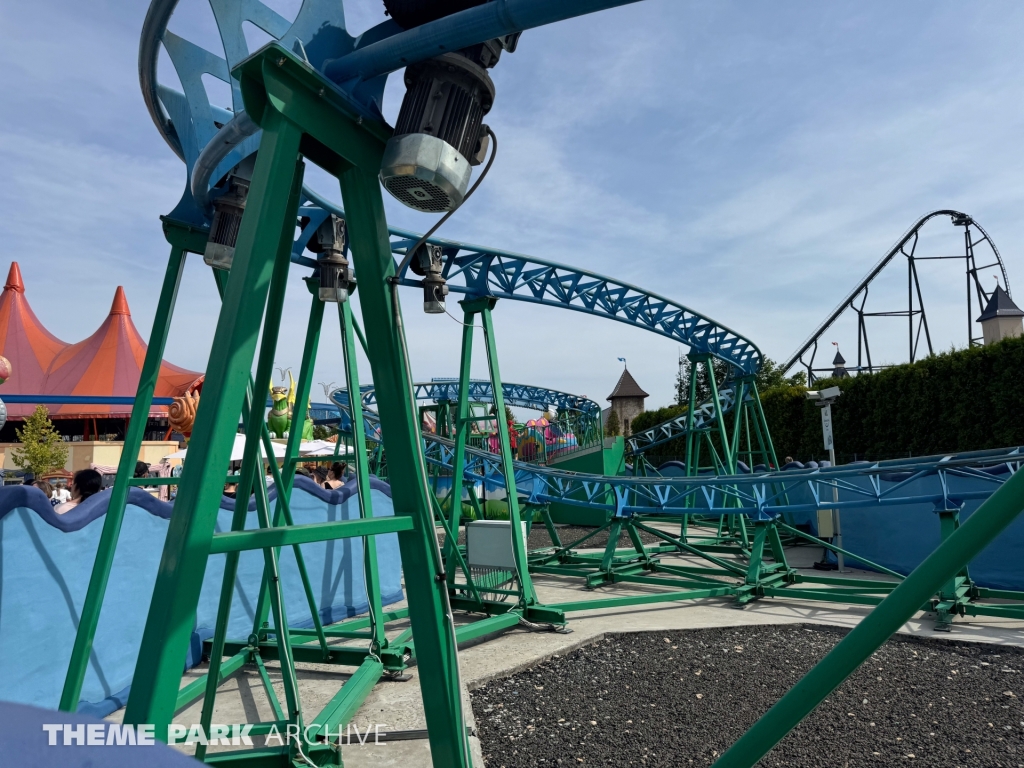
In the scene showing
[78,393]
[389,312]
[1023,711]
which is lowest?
[1023,711]

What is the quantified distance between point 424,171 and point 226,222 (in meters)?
1.67

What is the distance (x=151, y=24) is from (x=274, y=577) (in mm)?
2971

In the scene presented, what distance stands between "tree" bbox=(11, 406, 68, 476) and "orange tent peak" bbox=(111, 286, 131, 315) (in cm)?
1040

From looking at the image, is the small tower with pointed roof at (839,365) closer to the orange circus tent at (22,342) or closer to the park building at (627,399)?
the park building at (627,399)

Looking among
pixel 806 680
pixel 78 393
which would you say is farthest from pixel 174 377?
pixel 806 680

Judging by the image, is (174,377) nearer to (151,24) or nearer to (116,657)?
(116,657)

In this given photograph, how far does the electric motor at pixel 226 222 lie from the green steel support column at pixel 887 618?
10.7 feet

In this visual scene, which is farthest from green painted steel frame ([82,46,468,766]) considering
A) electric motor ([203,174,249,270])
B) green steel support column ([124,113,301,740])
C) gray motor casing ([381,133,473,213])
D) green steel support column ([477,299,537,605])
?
green steel support column ([477,299,537,605])

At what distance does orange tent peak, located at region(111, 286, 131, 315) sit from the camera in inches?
1565

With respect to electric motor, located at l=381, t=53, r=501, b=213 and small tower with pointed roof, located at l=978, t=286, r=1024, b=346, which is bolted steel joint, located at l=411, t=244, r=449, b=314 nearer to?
electric motor, located at l=381, t=53, r=501, b=213

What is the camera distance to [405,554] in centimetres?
267

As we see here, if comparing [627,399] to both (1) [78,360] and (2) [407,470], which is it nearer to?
(1) [78,360]

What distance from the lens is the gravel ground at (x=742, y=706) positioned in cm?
427

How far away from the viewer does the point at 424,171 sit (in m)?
2.57
